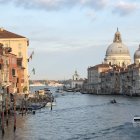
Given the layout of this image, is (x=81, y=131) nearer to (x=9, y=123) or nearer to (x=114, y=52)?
(x=9, y=123)

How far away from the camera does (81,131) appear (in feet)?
135

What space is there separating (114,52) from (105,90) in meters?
21.6

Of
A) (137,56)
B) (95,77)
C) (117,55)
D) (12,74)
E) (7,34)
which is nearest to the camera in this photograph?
(12,74)

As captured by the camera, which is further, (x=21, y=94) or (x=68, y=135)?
(x=21, y=94)

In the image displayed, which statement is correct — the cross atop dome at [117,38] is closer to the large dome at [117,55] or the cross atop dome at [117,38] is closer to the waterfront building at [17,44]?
the large dome at [117,55]

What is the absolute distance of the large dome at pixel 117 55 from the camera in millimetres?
180000

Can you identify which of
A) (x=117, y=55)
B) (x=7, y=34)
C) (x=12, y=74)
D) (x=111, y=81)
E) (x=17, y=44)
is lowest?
(x=12, y=74)

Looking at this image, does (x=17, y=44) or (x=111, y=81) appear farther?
(x=111, y=81)

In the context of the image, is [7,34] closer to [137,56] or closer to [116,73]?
[116,73]

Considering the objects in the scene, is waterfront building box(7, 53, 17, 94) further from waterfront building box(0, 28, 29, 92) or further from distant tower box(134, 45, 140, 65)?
distant tower box(134, 45, 140, 65)

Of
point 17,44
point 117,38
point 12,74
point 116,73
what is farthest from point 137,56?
point 12,74

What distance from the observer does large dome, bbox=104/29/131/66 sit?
180 meters

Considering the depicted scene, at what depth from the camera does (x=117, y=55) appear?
591ft

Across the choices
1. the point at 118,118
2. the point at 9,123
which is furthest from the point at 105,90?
the point at 9,123
